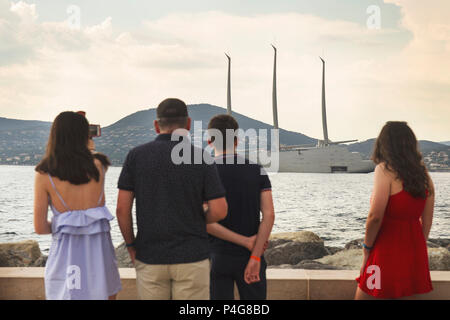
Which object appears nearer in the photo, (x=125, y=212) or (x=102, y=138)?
(x=125, y=212)

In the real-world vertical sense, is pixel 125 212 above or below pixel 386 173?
below

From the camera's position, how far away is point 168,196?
7.75 feet

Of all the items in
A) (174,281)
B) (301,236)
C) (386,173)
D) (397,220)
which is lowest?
(301,236)

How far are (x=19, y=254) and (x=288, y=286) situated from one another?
6.96 m

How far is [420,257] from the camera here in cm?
273

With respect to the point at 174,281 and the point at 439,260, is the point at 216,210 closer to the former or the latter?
the point at 174,281

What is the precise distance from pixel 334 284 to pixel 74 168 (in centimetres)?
233

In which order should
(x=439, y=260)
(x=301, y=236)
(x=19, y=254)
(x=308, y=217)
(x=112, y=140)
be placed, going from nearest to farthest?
(x=439, y=260) → (x=19, y=254) → (x=301, y=236) → (x=308, y=217) → (x=112, y=140)

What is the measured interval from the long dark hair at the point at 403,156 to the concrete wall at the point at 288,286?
1423 millimetres

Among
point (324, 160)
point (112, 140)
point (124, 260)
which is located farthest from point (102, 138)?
point (124, 260)

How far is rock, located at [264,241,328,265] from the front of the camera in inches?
389

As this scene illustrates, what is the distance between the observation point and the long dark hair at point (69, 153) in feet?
7.88
